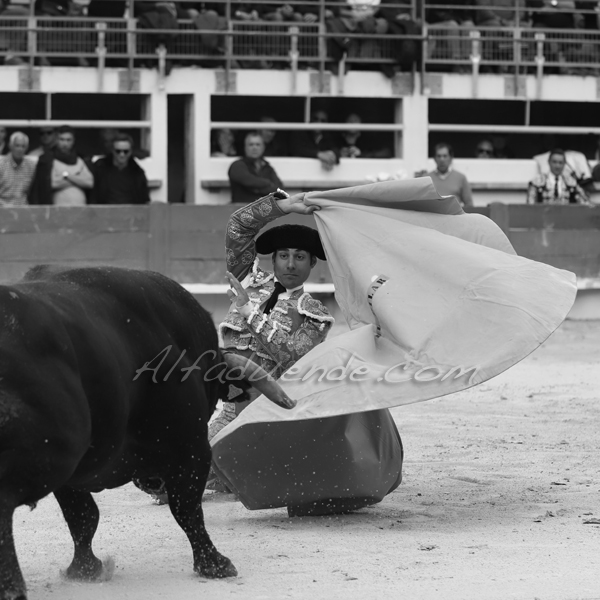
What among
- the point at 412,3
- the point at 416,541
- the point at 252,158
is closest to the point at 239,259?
the point at 416,541

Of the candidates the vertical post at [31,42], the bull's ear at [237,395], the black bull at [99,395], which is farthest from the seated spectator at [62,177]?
the black bull at [99,395]

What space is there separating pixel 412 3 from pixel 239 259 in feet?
27.5

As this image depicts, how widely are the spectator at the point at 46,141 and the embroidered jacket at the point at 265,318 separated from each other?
18.7 feet

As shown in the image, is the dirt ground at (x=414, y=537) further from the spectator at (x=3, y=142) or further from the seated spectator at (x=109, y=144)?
the seated spectator at (x=109, y=144)

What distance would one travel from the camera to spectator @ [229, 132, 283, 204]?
1006cm

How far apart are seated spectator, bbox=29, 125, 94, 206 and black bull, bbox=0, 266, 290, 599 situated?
6532mm

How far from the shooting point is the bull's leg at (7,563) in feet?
8.29

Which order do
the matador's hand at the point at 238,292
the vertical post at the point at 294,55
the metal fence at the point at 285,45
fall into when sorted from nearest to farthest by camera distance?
the matador's hand at the point at 238,292 → the metal fence at the point at 285,45 → the vertical post at the point at 294,55

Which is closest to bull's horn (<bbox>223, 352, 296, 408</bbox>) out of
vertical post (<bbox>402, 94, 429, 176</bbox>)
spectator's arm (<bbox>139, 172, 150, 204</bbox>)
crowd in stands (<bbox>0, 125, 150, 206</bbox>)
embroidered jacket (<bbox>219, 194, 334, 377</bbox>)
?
embroidered jacket (<bbox>219, 194, 334, 377</bbox>)

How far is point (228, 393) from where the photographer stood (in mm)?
3545

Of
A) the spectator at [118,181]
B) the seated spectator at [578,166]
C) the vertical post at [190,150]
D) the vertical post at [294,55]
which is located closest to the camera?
the spectator at [118,181]

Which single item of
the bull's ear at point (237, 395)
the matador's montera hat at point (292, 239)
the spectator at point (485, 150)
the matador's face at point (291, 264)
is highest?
the spectator at point (485, 150)

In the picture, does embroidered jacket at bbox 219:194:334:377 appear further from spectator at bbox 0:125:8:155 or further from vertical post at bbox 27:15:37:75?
vertical post at bbox 27:15:37:75

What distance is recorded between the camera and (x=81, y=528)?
→ 3.26m
